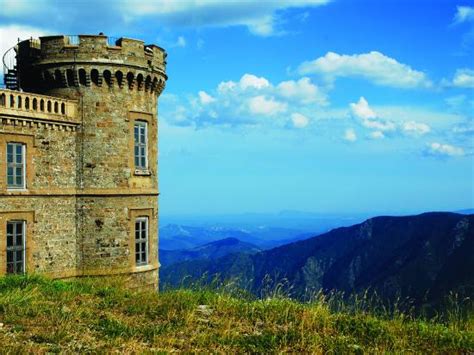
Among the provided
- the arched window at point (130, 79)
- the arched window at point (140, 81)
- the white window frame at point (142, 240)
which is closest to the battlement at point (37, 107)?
the arched window at point (130, 79)

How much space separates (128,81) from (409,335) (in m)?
16.8

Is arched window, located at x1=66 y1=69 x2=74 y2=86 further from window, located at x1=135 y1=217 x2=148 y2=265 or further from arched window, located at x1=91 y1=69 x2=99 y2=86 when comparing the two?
window, located at x1=135 y1=217 x2=148 y2=265

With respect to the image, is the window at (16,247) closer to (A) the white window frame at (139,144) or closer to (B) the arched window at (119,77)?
(A) the white window frame at (139,144)

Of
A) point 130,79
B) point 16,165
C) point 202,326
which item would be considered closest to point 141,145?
point 130,79

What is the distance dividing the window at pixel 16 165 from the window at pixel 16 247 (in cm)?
150

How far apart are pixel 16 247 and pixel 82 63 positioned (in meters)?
7.96

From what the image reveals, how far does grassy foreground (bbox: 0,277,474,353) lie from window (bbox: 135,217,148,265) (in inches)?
402

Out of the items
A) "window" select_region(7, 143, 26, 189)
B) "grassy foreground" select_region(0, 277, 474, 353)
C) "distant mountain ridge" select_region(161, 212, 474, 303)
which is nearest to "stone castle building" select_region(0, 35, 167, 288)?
"window" select_region(7, 143, 26, 189)

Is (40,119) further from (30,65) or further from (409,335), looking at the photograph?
(409,335)

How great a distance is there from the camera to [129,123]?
74.1 feet

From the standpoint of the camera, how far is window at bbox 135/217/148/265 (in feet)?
75.3

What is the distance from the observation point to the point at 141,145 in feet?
76.6

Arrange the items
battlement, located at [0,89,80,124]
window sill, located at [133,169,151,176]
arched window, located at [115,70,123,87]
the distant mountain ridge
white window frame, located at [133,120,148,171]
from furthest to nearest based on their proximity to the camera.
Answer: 1. the distant mountain ridge
2. white window frame, located at [133,120,148,171]
3. window sill, located at [133,169,151,176]
4. arched window, located at [115,70,123,87]
5. battlement, located at [0,89,80,124]

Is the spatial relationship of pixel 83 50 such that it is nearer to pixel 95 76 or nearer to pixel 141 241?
pixel 95 76
